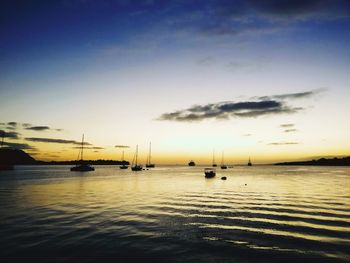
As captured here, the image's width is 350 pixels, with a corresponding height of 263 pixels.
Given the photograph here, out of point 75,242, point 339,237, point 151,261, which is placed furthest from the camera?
point 339,237

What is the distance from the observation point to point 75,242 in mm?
18531

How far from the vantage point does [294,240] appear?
767 inches

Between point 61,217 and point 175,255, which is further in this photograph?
point 61,217

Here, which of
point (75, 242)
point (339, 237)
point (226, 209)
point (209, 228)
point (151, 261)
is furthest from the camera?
point (226, 209)

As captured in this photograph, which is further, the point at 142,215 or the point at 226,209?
the point at 226,209

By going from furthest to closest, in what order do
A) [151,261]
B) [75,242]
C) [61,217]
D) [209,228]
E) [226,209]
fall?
[226,209] < [61,217] < [209,228] < [75,242] < [151,261]

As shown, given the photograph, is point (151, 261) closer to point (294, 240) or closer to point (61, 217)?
point (294, 240)

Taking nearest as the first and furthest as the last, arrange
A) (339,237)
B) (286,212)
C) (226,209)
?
(339,237) → (286,212) → (226,209)

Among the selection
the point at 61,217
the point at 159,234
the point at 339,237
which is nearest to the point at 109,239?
the point at 159,234

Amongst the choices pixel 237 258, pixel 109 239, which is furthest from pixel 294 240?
pixel 109 239

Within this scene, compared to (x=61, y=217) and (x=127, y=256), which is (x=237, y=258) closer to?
(x=127, y=256)

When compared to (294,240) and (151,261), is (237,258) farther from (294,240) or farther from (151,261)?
(294,240)

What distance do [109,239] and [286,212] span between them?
21.0 metres

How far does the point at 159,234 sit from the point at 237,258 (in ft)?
23.9
